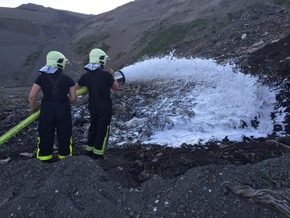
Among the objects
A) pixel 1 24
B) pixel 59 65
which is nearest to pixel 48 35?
pixel 1 24

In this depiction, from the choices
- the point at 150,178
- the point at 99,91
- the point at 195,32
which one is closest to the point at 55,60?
the point at 99,91

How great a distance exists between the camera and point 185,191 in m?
4.32

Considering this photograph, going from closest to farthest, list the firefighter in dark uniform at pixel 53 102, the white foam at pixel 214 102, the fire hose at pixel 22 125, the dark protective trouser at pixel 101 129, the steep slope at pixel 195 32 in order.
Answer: the firefighter in dark uniform at pixel 53 102 → the fire hose at pixel 22 125 → the dark protective trouser at pixel 101 129 → the white foam at pixel 214 102 → the steep slope at pixel 195 32

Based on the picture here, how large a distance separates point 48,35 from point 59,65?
65825 mm

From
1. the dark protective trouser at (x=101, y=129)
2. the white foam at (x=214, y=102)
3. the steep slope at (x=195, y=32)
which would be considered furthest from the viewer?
the steep slope at (x=195, y=32)

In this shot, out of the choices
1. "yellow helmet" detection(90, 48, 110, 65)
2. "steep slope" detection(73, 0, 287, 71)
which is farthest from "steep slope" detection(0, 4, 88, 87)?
"yellow helmet" detection(90, 48, 110, 65)

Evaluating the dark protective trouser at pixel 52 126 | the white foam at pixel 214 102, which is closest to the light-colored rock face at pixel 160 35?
the white foam at pixel 214 102

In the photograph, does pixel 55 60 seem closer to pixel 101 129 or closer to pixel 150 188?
pixel 101 129

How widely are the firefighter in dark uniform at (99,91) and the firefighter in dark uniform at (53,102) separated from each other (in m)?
0.35

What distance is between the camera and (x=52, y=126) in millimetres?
5836

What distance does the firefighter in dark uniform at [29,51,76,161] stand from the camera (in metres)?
5.69

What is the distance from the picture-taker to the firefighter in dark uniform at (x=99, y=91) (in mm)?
5969

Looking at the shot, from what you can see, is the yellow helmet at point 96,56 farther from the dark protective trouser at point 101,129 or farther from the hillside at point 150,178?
the hillside at point 150,178

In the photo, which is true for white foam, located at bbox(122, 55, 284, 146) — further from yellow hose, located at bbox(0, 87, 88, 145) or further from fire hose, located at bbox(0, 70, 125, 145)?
yellow hose, located at bbox(0, 87, 88, 145)
